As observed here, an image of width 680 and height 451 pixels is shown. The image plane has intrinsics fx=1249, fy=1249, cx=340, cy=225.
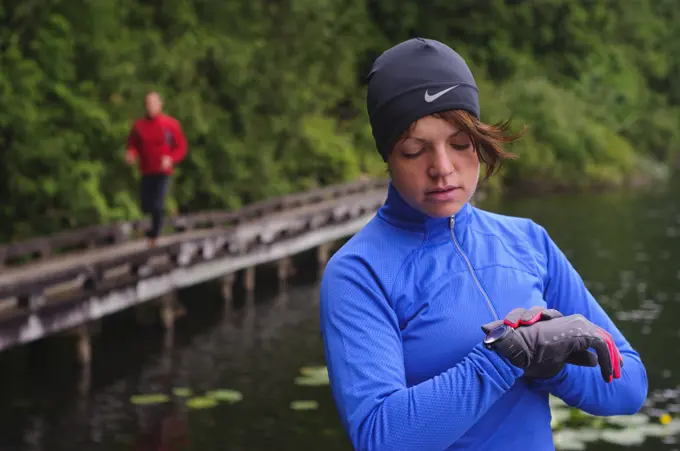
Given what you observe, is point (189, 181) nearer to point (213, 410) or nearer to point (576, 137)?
point (213, 410)

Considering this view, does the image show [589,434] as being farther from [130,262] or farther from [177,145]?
[177,145]

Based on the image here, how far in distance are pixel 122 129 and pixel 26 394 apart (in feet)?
27.1

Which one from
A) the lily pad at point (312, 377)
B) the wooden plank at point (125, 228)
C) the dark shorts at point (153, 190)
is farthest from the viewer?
the wooden plank at point (125, 228)

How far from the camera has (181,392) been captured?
13117mm

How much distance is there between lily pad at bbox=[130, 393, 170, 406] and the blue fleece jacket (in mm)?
10331

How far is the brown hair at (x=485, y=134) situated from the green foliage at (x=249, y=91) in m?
0.15

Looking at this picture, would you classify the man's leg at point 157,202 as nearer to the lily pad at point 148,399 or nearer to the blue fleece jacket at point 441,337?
the lily pad at point 148,399

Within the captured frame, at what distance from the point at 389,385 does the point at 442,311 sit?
0.19 meters

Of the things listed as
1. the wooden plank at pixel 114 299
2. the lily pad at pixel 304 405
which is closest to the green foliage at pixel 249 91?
the wooden plank at pixel 114 299

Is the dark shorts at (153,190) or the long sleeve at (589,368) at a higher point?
the long sleeve at (589,368)

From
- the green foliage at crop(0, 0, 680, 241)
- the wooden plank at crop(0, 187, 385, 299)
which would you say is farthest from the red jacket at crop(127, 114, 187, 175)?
the green foliage at crop(0, 0, 680, 241)

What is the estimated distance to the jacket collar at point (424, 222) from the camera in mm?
2584

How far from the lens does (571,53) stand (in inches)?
2126

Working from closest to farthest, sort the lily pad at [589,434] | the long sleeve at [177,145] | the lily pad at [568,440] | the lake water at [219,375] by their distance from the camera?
the lily pad at [568,440]
the lily pad at [589,434]
the lake water at [219,375]
the long sleeve at [177,145]
